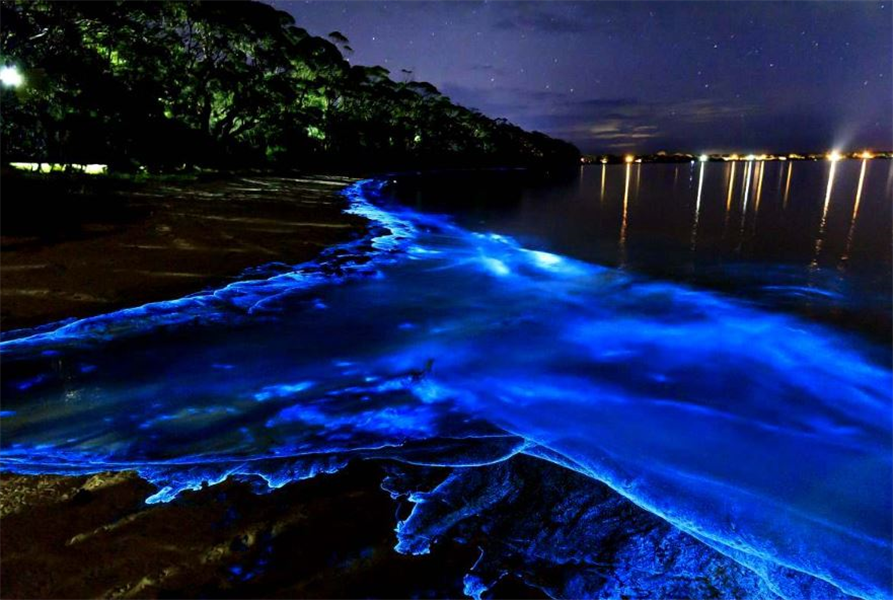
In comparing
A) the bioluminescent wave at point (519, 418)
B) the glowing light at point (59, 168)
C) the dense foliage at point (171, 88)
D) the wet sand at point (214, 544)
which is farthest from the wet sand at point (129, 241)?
the dense foliage at point (171, 88)

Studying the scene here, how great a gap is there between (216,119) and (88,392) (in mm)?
31393

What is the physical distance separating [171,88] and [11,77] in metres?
12.8

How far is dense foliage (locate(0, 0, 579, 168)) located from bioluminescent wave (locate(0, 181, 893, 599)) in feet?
51.3

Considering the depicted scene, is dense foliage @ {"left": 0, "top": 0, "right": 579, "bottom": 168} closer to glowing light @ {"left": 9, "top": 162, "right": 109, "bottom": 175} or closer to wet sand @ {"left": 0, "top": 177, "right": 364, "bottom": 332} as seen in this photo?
glowing light @ {"left": 9, "top": 162, "right": 109, "bottom": 175}

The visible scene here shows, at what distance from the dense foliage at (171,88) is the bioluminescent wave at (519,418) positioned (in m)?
15.6

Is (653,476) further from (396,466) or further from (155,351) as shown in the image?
(155,351)

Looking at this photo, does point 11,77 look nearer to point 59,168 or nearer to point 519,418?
point 59,168

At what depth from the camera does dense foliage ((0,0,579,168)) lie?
17031 mm

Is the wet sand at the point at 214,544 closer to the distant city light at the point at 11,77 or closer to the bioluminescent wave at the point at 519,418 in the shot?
the bioluminescent wave at the point at 519,418

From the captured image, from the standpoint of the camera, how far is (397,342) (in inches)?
242

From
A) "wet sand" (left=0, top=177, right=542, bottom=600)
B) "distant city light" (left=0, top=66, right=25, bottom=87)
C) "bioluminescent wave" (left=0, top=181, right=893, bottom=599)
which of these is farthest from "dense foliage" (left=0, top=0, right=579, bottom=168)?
"wet sand" (left=0, top=177, right=542, bottom=600)

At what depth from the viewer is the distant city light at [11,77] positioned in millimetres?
14828

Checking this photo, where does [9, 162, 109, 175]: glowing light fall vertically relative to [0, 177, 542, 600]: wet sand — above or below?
above

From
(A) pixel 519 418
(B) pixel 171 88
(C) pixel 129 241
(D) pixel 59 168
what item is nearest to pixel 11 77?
(D) pixel 59 168
